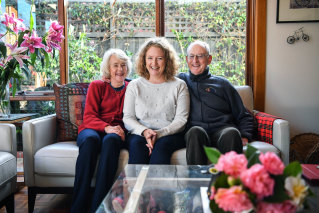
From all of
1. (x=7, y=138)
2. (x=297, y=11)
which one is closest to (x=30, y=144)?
(x=7, y=138)

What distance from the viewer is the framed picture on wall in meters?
2.79

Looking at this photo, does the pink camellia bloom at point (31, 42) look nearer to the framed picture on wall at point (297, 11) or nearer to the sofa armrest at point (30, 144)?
the sofa armrest at point (30, 144)

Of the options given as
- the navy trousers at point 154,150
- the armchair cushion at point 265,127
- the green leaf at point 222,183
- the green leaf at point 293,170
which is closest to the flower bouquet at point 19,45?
the navy trousers at point 154,150

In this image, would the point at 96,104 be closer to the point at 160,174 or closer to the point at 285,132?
the point at 160,174

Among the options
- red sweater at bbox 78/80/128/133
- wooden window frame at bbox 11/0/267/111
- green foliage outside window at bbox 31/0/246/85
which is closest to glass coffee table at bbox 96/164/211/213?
red sweater at bbox 78/80/128/133

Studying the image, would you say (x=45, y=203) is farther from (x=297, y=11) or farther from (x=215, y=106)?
(x=297, y=11)

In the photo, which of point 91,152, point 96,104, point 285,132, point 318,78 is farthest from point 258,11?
point 91,152

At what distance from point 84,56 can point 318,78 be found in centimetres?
230

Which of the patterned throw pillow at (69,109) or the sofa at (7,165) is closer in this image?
the sofa at (7,165)

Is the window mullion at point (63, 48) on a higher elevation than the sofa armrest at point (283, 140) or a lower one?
higher

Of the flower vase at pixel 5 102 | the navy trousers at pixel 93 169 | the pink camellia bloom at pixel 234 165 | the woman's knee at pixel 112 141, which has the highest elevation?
the flower vase at pixel 5 102

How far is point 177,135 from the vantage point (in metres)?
2.17

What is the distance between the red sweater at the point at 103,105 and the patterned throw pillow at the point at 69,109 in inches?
5.3

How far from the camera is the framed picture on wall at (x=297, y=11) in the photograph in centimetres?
279
